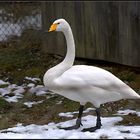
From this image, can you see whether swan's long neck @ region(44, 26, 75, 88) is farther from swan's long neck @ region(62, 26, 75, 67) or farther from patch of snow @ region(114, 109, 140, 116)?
patch of snow @ region(114, 109, 140, 116)

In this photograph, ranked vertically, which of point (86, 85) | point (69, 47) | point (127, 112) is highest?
point (69, 47)

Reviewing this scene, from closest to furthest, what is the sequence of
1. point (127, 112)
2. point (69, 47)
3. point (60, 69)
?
point (60, 69)
point (69, 47)
point (127, 112)

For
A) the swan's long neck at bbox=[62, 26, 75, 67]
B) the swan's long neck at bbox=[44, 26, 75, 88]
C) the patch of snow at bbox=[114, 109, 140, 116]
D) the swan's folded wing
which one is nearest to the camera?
the swan's folded wing

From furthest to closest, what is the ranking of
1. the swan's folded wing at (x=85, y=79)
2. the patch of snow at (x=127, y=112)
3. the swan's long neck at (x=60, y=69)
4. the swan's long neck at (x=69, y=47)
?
the patch of snow at (x=127, y=112) < the swan's long neck at (x=69, y=47) < the swan's long neck at (x=60, y=69) < the swan's folded wing at (x=85, y=79)

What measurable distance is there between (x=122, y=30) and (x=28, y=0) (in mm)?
5441

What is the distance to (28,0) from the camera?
12664mm

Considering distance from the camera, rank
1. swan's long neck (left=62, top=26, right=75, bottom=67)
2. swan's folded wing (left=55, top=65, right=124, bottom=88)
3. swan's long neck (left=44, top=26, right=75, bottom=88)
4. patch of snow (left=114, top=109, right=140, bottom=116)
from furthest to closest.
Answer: patch of snow (left=114, top=109, right=140, bottom=116) < swan's long neck (left=62, top=26, right=75, bottom=67) < swan's long neck (left=44, top=26, right=75, bottom=88) < swan's folded wing (left=55, top=65, right=124, bottom=88)

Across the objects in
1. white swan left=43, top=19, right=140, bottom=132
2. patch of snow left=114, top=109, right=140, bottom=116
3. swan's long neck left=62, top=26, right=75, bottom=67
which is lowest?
patch of snow left=114, top=109, right=140, bottom=116

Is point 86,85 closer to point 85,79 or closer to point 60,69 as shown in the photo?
point 85,79

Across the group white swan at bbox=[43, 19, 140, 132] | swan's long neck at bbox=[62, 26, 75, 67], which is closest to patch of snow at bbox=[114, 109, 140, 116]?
white swan at bbox=[43, 19, 140, 132]

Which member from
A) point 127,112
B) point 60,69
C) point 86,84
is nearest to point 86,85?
point 86,84

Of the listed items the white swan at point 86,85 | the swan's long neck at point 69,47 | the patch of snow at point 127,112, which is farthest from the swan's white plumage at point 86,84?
the patch of snow at point 127,112

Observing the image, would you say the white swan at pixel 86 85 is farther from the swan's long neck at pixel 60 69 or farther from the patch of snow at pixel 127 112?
the patch of snow at pixel 127 112

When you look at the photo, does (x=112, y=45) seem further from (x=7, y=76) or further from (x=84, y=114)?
(x=84, y=114)
